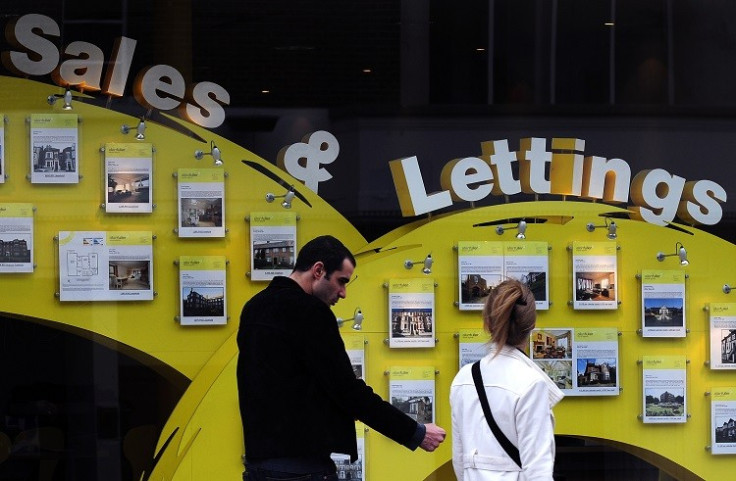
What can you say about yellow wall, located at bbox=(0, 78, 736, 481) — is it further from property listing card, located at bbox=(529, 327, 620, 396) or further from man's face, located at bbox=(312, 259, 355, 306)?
man's face, located at bbox=(312, 259, 355, 306)

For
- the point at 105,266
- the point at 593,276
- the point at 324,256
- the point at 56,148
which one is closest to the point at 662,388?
the point at 593,276

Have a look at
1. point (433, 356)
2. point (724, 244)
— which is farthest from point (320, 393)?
point (724, 244)

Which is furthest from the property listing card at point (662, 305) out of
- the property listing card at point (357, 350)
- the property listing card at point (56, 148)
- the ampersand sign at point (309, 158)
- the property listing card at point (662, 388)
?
the property listing card at point (56, 148)

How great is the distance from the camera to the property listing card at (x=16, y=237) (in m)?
7.00

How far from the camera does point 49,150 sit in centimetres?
706

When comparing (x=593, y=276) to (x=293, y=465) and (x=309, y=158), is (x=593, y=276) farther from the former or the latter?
(x=293, y=465)

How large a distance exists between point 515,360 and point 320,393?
0.87m

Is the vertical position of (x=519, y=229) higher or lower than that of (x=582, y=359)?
higher

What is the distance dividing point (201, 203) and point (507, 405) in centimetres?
286

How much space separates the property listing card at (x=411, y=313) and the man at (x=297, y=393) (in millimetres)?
1882

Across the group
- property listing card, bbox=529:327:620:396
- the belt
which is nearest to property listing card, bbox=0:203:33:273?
the belt

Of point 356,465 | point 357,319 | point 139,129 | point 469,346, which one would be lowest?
point 356,465

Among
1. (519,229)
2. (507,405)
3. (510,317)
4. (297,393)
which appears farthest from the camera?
(519,229)

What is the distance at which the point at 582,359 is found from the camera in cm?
734
